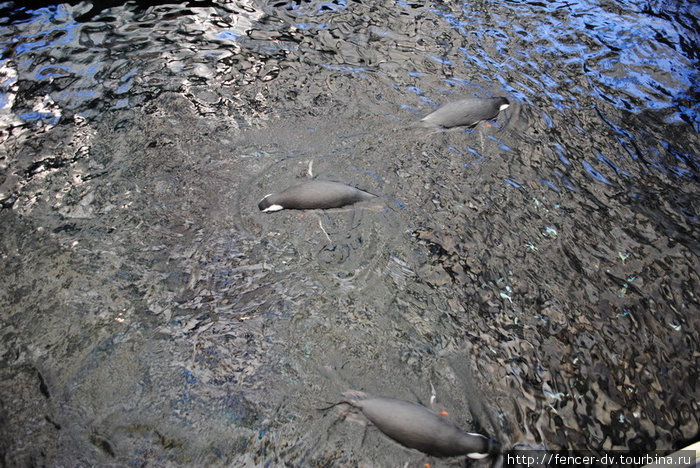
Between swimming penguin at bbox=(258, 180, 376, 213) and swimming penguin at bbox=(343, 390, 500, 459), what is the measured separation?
69.1 inches

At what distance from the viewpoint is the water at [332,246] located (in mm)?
2822

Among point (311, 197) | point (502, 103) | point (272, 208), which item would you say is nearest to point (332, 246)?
point (311, 197)

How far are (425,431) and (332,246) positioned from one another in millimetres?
1601

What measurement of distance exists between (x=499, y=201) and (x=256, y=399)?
8.43 feet

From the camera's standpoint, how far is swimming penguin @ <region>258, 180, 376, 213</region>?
3926mm

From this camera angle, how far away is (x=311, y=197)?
12.9ft

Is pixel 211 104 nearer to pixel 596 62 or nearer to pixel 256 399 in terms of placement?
pixel 256 399

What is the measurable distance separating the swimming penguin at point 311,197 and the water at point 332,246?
0.30 feet

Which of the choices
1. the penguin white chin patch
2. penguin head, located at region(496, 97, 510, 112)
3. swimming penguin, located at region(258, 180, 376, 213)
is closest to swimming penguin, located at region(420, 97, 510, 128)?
penguin head, located at region(496, 97, 510, 112)

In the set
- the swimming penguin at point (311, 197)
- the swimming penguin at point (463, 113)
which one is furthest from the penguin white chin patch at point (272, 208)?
the swimming penguin at point (463, 113)

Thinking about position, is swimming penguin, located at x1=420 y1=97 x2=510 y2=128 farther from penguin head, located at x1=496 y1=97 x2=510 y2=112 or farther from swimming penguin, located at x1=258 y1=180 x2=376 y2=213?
swimming penguin, located at x1=258 y1=180 x2=376 y2=213

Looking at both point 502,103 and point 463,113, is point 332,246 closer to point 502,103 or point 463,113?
point 463,113

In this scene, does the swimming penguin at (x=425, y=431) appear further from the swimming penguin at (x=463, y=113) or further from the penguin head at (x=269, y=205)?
the swimming penguin at (x=463, y=113)

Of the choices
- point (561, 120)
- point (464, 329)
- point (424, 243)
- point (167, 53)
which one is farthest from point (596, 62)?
point (167, 53)
